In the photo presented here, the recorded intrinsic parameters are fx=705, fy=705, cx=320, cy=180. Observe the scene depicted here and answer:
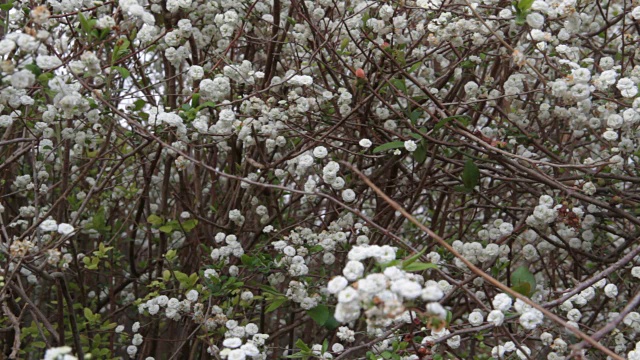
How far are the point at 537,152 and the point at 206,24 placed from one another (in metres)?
2.16

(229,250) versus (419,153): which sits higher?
(419,153)

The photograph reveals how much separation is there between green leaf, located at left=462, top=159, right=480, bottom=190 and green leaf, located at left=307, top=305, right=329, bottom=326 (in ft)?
3.20

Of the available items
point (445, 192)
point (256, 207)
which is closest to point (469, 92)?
point (445, 192)

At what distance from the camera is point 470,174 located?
3619 millimetres

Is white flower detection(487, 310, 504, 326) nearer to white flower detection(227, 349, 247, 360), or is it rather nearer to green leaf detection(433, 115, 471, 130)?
white flower detection(227, 349, 247, 360)

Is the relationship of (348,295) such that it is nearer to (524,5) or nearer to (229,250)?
(524,5)

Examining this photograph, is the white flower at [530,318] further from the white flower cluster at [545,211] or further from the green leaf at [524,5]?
the green leaf at [524,5]

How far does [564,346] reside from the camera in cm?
285

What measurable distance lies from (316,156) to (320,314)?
0.78 metres

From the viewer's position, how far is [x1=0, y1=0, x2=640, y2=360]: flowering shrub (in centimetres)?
309

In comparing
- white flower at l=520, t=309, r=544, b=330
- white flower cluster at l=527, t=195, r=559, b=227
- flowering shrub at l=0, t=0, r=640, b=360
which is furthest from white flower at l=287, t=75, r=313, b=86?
white flower at l=520, t=309, r=544, b=330

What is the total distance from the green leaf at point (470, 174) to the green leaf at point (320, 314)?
98 centimetres

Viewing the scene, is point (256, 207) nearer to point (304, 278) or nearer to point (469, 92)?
point (304, 278)

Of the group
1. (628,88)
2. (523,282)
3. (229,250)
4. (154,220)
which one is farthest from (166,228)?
(628,88)
